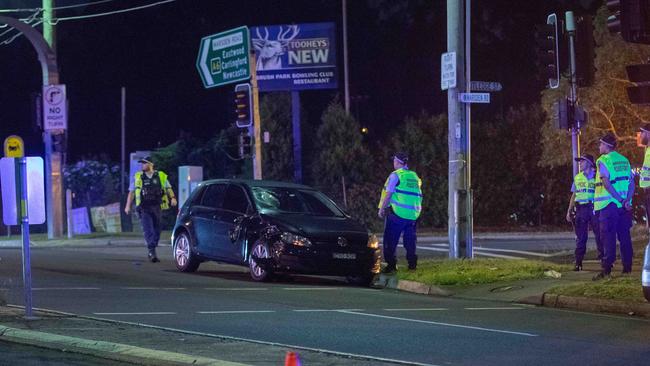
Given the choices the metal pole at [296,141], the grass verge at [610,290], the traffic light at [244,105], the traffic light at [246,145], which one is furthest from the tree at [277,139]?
the grass verge at [610,290]

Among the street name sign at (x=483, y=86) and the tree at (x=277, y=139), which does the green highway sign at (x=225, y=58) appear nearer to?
the street name sign at (x=483, y=86)

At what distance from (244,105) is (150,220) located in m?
4.32

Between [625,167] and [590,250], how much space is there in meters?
7.30

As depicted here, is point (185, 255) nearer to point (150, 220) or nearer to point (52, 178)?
point (150, 220)

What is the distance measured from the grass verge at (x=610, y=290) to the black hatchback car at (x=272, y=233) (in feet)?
11.1

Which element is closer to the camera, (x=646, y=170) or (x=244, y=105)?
(x=646, y=170)

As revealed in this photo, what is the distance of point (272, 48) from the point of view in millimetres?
35469

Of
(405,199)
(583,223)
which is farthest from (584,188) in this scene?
(405,199)

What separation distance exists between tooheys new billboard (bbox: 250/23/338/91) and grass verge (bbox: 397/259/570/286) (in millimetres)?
18697

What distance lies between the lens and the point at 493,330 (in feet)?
35.3

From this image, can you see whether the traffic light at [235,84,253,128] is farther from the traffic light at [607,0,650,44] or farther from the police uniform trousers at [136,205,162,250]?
the traffic light at [607,0,650,44]

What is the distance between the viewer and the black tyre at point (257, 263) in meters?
15.6

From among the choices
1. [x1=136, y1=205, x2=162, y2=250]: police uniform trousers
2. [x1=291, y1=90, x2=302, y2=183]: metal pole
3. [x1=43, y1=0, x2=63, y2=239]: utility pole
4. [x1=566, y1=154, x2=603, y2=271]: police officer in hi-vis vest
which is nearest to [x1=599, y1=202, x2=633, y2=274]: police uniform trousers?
[x1=566, y1=154, x2=603, y2=271]: police officer in hi-vis vest

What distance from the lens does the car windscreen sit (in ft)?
53.4
